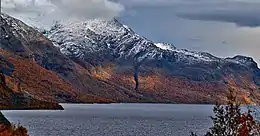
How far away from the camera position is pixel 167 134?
129000mm

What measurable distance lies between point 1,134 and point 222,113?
31.5 meters

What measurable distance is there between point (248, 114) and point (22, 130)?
154 ft

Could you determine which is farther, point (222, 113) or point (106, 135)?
point (106, 135)

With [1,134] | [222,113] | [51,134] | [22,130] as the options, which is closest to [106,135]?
[51,134]

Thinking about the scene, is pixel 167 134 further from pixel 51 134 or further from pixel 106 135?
pixel 51 134

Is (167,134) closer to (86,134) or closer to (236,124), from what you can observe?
(86,134)

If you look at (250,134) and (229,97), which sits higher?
(229,97)

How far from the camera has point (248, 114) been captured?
33.6 meters

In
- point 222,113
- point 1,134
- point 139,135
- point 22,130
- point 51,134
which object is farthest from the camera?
point 139,135

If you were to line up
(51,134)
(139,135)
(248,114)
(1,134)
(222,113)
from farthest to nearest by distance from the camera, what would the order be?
1. (139,135)
2. (51,134)
3. (1,134)
4. (222,113)
5. (248,114)

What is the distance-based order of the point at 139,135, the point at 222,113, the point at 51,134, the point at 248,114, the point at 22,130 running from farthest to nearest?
the point at 139,135 → the point at 51,134 → the point at 22,130 → the point at 222,113 → the point at 248,114

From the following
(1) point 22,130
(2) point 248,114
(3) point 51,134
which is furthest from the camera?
(3) point 51,134

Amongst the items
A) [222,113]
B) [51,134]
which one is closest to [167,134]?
[51,134]

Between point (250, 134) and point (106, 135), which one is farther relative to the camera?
point (106, 135)
